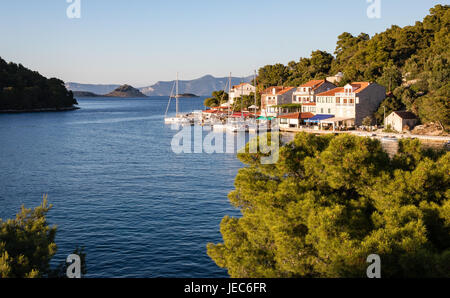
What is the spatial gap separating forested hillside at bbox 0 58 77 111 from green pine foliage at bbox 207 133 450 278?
16224cm

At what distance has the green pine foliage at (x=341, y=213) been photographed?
11930 millimetres

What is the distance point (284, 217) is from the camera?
45.7 feet

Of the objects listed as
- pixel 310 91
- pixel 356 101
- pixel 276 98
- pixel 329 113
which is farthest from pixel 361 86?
pixel 276 98

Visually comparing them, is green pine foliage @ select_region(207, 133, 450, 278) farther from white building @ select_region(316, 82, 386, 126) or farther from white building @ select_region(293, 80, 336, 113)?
white building @ select_region(293, 80, 336, 113)

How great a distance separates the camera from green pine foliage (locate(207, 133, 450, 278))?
11930 millimetres

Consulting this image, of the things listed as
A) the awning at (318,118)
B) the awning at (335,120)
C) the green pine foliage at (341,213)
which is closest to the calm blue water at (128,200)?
the green pine foliage at (341,213)

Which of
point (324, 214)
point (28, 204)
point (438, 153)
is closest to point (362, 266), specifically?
point (324, 214)

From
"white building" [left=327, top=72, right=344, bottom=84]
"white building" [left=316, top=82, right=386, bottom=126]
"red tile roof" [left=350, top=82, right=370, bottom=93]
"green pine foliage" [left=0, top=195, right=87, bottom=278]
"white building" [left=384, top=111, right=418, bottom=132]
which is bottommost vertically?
"green pine foliage" [left=0, top=195, right=87, bottom=278]

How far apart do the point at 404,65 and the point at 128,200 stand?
81.3m

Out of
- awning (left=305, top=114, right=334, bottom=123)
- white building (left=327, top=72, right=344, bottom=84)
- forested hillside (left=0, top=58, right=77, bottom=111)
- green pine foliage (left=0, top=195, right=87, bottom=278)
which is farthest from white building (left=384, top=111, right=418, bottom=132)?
forested hillside (left=0, top=58, right=77, bottom=111)

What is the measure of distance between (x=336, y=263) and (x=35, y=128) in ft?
332

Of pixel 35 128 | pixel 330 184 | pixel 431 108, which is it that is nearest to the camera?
pixel 330 184
